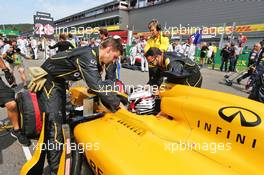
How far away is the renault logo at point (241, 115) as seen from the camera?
1.71m

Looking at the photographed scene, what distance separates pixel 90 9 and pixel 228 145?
74.7 meters

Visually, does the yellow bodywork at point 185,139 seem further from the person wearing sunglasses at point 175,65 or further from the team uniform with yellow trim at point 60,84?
the person wearing sunglasses at point 175,65

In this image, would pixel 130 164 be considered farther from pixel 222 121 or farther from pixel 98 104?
pixel 98 104

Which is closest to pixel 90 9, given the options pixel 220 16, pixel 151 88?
pixel 220 16

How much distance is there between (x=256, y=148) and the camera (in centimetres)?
163

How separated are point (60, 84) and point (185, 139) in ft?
5.01
